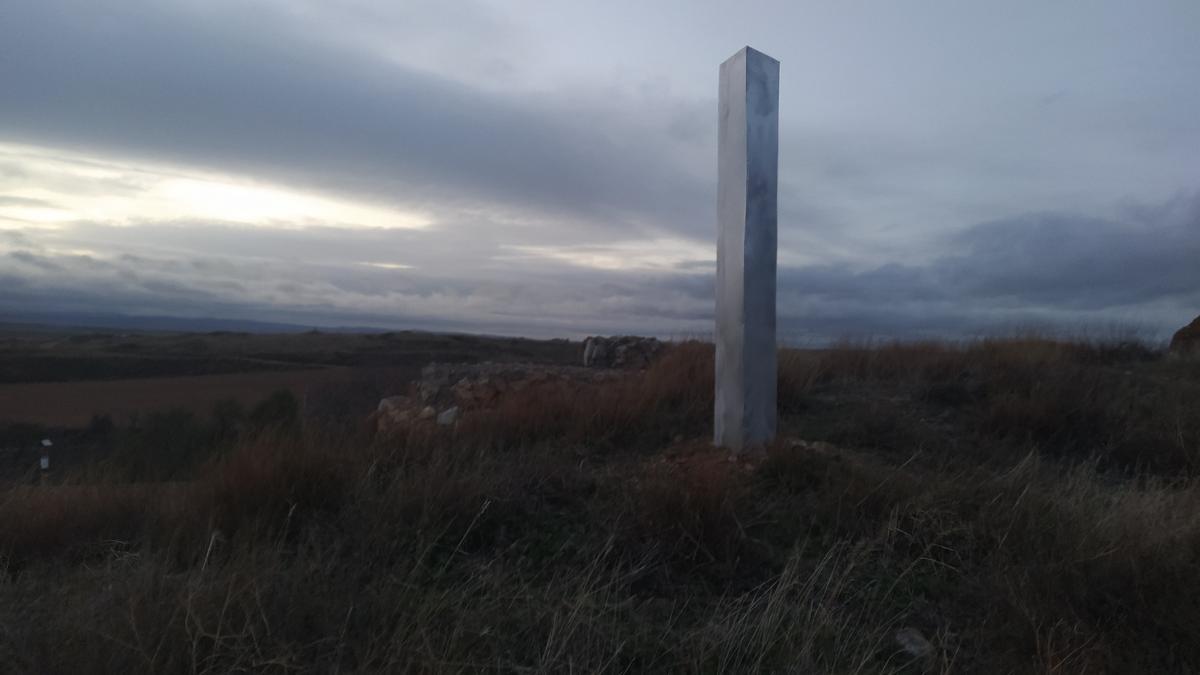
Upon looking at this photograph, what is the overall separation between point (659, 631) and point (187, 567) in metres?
2.57

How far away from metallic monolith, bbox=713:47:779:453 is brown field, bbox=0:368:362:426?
10.2 metres

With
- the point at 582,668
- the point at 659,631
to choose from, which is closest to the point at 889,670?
the point at 659,631

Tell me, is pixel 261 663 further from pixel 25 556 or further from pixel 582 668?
pixel 25 556

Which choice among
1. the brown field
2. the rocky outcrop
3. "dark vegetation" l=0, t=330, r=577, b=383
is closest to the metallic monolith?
the brown field

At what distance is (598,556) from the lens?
4.64m

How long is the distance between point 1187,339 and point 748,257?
1819 centimetres

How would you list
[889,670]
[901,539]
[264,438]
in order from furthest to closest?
[264,438] → [901,539] → [889,670]

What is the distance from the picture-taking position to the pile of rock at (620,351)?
13.8 m

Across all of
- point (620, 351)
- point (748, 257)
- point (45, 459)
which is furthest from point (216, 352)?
point (748, 257)

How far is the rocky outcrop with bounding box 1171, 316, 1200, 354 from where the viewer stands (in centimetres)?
1803

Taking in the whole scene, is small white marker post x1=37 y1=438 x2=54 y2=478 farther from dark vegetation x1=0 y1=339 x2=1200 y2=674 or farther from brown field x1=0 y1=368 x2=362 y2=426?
brown field x1=0 y1=368 x2=362 y2=426

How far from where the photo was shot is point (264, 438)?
246 inches

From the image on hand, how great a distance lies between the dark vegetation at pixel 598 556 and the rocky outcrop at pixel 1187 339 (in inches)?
473

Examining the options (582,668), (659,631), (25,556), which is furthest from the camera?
(25,556)
